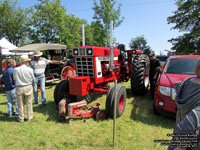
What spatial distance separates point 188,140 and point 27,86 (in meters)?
3.45

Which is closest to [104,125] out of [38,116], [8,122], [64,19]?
[38,116]

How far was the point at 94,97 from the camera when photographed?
540 centimetres

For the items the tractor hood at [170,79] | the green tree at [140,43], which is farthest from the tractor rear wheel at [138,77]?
the green tree at [140,43]

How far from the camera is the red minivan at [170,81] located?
3.18 metres

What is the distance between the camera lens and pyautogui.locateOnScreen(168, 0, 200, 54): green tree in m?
18.9

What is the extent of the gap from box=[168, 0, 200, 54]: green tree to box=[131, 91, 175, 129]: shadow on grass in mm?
18661

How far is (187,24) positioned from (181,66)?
64.9ft

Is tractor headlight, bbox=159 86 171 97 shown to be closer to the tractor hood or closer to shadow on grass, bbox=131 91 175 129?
the tractor hood

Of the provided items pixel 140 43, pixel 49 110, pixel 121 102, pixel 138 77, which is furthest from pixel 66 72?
pixel 140 43

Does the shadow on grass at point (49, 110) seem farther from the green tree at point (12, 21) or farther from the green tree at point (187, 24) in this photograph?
the green tree at point (12, 21)

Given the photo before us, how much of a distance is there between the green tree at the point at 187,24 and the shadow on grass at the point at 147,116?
18.7 metres

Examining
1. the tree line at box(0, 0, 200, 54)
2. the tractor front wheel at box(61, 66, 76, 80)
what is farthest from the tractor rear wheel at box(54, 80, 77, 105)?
the tree line at box(0, 0, 200, 54)

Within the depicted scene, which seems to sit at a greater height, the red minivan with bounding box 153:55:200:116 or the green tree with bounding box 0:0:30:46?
the green tree with bounding box 0:0:30:46

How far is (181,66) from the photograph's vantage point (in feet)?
13.0
